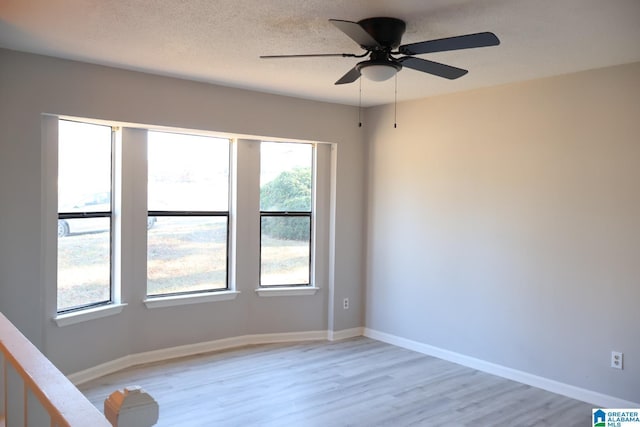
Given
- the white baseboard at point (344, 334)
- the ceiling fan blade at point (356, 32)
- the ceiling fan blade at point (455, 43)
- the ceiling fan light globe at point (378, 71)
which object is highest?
the ceiling fan blade at point (356, 32)

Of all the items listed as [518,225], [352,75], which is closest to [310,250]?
[518,225]

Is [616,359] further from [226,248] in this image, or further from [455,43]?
[226,248]

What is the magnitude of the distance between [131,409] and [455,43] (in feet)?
7.58

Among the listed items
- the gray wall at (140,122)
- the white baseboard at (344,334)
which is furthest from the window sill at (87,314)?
the white baseboard at (344,334)

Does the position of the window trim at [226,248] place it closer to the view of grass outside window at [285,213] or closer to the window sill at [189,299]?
the window sill at [189,299]

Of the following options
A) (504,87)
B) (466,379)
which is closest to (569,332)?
(466,379)

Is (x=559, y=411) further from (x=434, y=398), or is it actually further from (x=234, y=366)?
(x=234, y=366)

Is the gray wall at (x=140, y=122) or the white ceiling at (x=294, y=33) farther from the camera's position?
the gray wall at (x=140, y=122)

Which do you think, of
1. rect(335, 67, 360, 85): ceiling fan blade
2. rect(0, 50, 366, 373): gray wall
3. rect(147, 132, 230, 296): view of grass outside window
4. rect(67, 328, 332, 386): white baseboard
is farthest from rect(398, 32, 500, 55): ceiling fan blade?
rect(67, 328, 332, 386): white baseboard

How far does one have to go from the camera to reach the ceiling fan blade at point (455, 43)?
8.08 feet

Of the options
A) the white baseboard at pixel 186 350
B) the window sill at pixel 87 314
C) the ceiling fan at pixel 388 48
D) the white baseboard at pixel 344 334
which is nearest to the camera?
the ceiling fan at pixel 388 48

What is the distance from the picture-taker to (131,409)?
0.93m

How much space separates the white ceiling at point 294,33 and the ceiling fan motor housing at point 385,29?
2.1 inches

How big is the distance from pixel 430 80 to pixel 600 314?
7.58 feet
